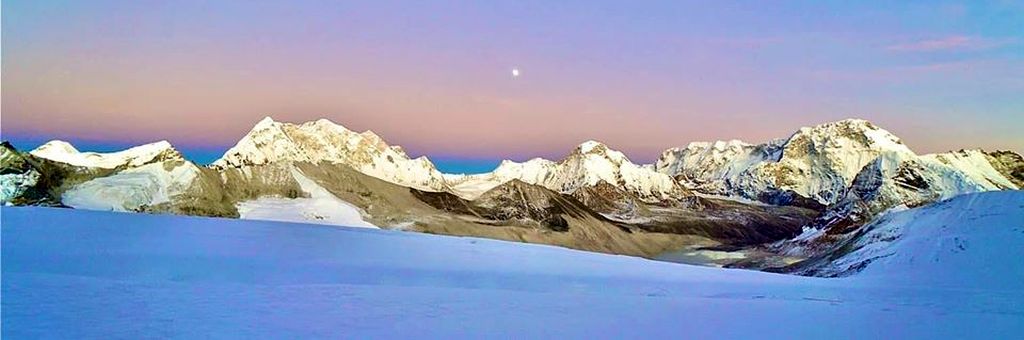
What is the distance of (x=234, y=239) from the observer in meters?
31.2

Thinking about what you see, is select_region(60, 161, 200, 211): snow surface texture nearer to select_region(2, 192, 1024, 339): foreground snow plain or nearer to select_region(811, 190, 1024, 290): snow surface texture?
select_region(2, 192, 1024, 339): foreground snow plain

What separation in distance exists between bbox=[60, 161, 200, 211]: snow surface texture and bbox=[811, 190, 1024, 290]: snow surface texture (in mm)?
145756

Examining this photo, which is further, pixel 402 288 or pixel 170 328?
pixel 402 288

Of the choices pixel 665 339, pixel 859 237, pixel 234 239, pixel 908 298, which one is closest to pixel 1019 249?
pixel 908 298

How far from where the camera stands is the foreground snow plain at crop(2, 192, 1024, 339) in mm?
14102

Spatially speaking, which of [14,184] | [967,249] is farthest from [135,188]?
[967,249]

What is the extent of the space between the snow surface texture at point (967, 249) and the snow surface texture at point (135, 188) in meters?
146

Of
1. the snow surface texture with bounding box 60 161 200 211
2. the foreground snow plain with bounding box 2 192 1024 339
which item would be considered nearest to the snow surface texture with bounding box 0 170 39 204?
the snow surface texture with bounding box 60 161 200 211

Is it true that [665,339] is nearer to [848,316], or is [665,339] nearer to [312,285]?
[848,316]

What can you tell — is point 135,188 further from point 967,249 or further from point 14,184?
point 967,249

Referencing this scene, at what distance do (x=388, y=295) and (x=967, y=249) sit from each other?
154ft

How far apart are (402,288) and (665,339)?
767cm

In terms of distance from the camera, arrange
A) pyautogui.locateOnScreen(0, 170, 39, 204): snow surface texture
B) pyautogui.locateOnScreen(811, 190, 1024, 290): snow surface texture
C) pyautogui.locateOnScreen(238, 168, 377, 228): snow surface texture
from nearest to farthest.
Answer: pyautogui.locateOnScreen(811, 190, 1024, 290): snow surface texture, pyautogui.locateOnScreen(0, 170, 39, 204): snow surface texture, pyautogui.locateOnScreen(238, 168, 377, 228): snow surface texture

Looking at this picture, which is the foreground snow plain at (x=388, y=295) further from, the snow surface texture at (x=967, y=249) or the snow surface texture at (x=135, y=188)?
the snow surface texture at (x=135, y=188)
